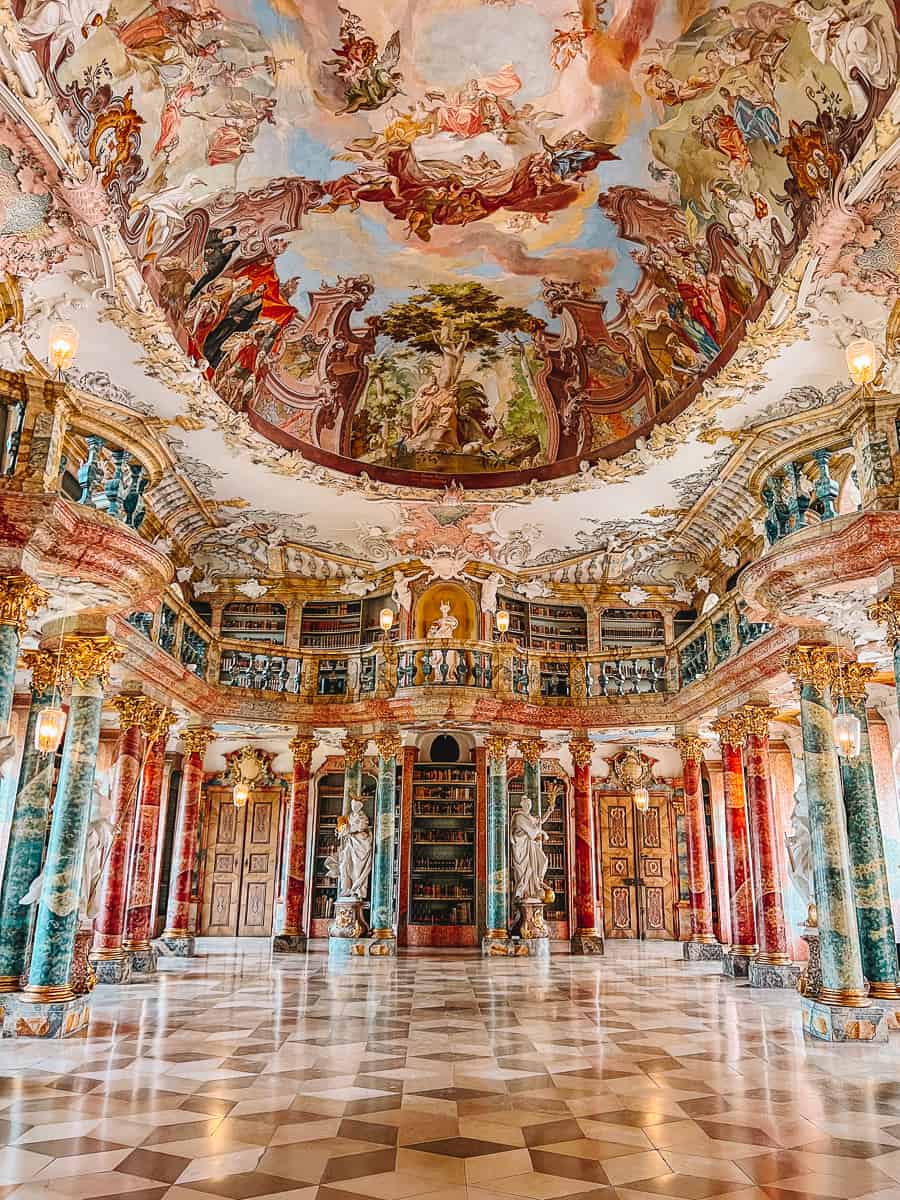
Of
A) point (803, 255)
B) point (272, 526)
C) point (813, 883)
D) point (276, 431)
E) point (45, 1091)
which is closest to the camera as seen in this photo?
point (45, 1091)

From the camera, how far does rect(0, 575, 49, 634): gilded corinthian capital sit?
9.45 metres

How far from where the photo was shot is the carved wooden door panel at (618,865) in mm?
23891

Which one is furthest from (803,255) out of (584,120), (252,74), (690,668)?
(690,668)

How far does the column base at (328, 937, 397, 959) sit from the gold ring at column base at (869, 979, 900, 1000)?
10.7 m

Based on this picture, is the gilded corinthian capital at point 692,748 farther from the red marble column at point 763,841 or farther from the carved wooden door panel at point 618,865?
the carved wooden door panel at point 618,865

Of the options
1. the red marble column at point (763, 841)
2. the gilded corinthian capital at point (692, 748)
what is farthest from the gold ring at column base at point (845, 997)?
the gilded corinthian capital at point (692, 748)

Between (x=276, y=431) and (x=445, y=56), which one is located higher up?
(x=445, y=56)

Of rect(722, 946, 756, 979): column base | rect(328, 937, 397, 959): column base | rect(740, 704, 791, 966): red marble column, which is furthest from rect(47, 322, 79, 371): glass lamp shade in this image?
rect(722, 946, 756, 979): column base

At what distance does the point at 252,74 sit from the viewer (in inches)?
432

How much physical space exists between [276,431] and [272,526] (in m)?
3.75

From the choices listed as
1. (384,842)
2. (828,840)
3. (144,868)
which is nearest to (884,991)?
(828,840)

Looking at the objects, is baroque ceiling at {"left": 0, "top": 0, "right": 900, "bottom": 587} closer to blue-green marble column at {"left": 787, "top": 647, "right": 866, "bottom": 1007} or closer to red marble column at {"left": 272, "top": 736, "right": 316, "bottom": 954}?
blue-green marble column at {"left": 787, "top": 647, "right": 866, "bottom": 1007}

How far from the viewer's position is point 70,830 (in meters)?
11.3

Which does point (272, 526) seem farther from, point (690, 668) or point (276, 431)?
point (690, 668)
